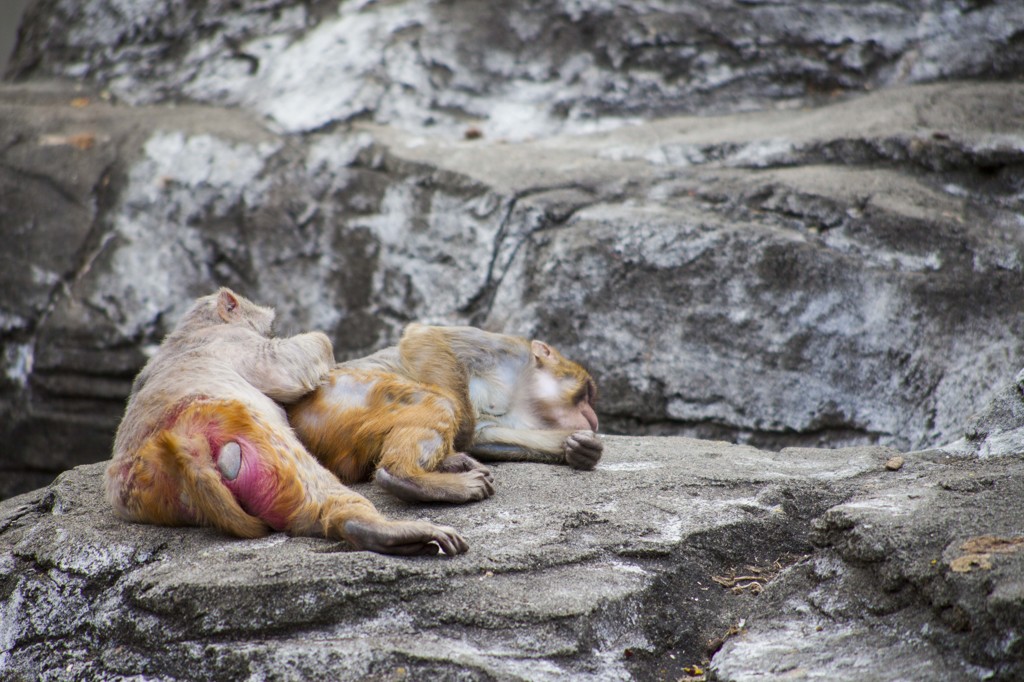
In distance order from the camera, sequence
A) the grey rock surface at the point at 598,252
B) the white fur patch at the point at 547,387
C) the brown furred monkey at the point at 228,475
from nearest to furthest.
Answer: the brown furred monkey at the point at 228,475, the white fur patch at the point at 547,387, the grey rock surface at the point at 598,252

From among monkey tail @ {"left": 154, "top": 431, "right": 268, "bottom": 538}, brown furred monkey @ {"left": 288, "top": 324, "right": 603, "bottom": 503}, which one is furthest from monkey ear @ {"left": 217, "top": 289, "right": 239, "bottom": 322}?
monkey tail @ {"left": 154, "top": 431, "right": 268, "bottom": 538}

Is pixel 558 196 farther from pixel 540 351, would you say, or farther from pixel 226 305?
pixel 226 305

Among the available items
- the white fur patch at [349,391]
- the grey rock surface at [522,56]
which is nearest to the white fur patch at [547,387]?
the white fur patch at [349,391]

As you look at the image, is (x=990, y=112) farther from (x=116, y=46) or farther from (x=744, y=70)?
(x=116, y=46)

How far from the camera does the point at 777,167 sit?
6902mm

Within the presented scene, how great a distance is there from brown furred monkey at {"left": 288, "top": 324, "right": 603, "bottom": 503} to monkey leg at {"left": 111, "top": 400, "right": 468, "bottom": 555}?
1.24ft

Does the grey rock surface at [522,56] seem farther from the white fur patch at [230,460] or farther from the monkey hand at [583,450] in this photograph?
the white fur patch at [230,460]

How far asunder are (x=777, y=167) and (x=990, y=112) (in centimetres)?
145

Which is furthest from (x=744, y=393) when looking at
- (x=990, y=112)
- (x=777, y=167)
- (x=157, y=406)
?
(x=157, y=406)

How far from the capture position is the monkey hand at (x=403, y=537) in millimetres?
3338

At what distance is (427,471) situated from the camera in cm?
408

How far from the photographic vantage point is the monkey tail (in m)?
3.55

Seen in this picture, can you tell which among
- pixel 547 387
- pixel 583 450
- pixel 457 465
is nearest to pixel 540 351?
pixel 547 387

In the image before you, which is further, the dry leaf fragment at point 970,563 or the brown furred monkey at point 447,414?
the brown furred monkey at point 447,414
